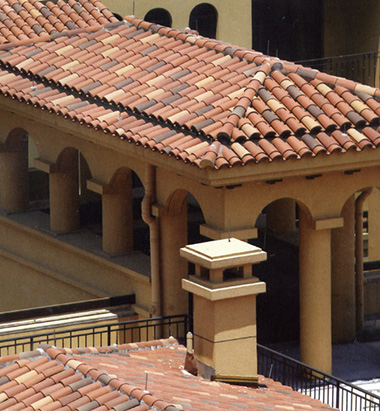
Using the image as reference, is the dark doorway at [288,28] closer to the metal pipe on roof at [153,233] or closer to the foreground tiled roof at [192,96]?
the foreground tiled roof at [192,96]

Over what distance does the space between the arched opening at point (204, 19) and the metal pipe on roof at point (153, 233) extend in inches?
376

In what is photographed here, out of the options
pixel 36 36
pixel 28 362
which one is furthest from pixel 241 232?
pixel 36 36

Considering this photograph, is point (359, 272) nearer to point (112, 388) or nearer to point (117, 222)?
point (117, 222)

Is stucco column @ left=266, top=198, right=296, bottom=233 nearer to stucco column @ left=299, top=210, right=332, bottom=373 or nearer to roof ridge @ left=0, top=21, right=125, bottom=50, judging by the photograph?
roof ridge @ left=0, top=21, right=125, bottom=50

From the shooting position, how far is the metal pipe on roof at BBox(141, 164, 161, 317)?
90.6 feet

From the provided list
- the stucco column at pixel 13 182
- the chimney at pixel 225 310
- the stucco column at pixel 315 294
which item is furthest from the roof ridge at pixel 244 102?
the stucco column at pixel 13 182

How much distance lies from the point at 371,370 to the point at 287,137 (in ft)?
15.7

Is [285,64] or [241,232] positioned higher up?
[285,64]

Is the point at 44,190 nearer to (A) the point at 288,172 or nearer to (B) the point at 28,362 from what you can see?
(A) the point at 288,172

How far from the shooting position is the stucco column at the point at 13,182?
32469 mm

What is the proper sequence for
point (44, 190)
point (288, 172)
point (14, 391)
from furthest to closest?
point (44, 190)
point (288, 172)
point (14, 391)

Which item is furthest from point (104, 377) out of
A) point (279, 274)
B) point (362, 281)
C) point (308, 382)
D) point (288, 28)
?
point (288, 28)

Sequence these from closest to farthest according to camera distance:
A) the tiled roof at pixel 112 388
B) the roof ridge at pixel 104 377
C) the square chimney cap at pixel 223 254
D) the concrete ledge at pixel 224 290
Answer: the roof ridge at pixel 104 377 → the tiled roof at pixel 112 388 → the concrete ledge at pixel 224 290 → the square chimney cap at pixel 223 254

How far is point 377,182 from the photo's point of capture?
26.8m
